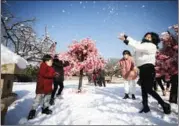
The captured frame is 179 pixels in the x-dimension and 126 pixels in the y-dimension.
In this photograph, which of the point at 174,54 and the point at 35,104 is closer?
the point at 35,104

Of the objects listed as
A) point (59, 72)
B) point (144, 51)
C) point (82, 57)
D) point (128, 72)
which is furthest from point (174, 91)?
point (59, 72)

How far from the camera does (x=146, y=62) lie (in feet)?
10.2

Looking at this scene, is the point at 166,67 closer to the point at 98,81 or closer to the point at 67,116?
the point at 67,116

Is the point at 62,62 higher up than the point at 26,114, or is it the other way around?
the point at 62,62

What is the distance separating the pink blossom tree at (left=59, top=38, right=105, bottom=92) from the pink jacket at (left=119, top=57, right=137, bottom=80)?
44 cm

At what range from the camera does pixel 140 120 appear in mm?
2730

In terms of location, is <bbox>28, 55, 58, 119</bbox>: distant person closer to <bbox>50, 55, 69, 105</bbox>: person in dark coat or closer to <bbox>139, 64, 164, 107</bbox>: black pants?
<bbox>50, 55, 69, 105</bbox>: person in dark coat

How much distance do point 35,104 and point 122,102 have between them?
52.7 inches

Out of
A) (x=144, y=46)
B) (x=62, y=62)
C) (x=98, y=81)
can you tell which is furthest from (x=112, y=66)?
(x=144, y=46)

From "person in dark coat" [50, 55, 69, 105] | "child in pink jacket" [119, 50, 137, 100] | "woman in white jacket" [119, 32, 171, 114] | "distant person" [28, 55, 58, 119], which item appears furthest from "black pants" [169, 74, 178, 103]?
"distant person" [28, 55, 58, 119]

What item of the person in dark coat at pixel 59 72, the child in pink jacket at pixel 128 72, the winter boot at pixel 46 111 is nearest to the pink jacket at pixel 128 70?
the child in pink jacket at pixel 128 72

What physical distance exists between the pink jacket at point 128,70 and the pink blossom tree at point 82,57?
1.46 ft

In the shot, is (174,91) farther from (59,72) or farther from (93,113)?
(59,72)

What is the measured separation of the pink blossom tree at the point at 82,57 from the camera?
424cm
